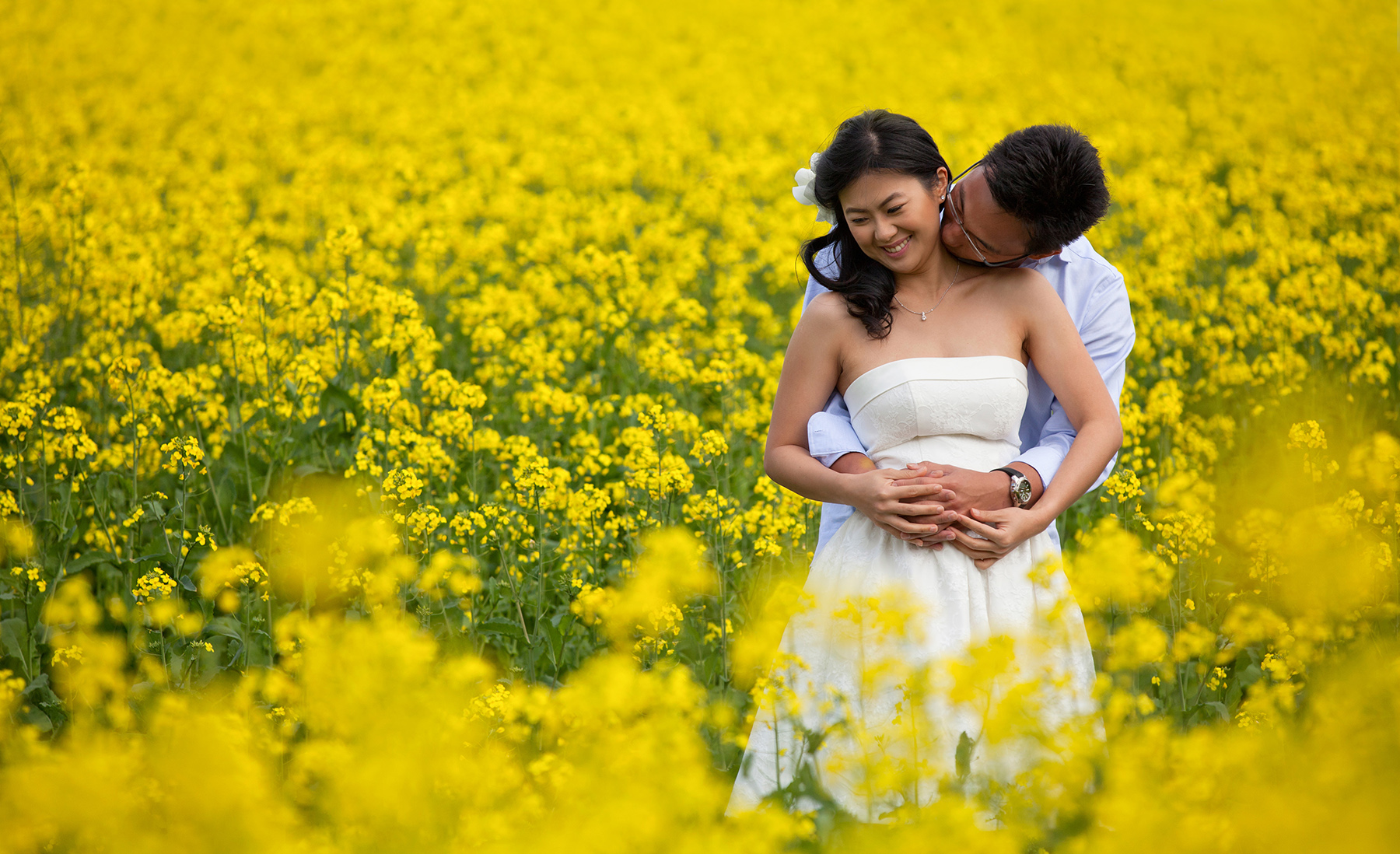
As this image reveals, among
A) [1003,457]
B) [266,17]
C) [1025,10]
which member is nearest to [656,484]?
[1003,457]


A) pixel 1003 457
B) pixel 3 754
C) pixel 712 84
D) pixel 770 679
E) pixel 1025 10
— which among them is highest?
pixel 1025 10

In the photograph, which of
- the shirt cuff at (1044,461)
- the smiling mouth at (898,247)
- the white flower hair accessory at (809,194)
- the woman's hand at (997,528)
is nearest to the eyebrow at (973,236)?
the smiling mouth at (898,247)

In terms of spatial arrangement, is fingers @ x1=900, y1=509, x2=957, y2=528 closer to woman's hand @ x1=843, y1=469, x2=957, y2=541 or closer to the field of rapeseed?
woman's hand @ x1=843, y1=469, x2=957, y2=541

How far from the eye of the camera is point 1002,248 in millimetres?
2463

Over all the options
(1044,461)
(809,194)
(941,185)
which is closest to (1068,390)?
(1044,461)

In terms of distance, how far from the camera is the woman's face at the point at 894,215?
235 cm

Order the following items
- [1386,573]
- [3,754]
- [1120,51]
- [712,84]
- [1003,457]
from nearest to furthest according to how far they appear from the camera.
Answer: [3,754], [1003,457], [1386,573], [712,84], [1120,51]

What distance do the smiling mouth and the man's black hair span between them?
19 centimetres

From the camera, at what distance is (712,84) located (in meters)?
11.3

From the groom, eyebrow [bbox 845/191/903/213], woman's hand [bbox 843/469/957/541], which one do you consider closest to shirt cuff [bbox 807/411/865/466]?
the groom

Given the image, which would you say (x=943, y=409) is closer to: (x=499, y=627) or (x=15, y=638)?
(x=499, y=627)

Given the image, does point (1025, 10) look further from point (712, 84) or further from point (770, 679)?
point (770, 679)

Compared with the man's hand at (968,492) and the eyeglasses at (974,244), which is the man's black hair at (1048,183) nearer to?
the eyeglasses at (974,244)

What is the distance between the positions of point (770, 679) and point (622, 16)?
1297 cm
